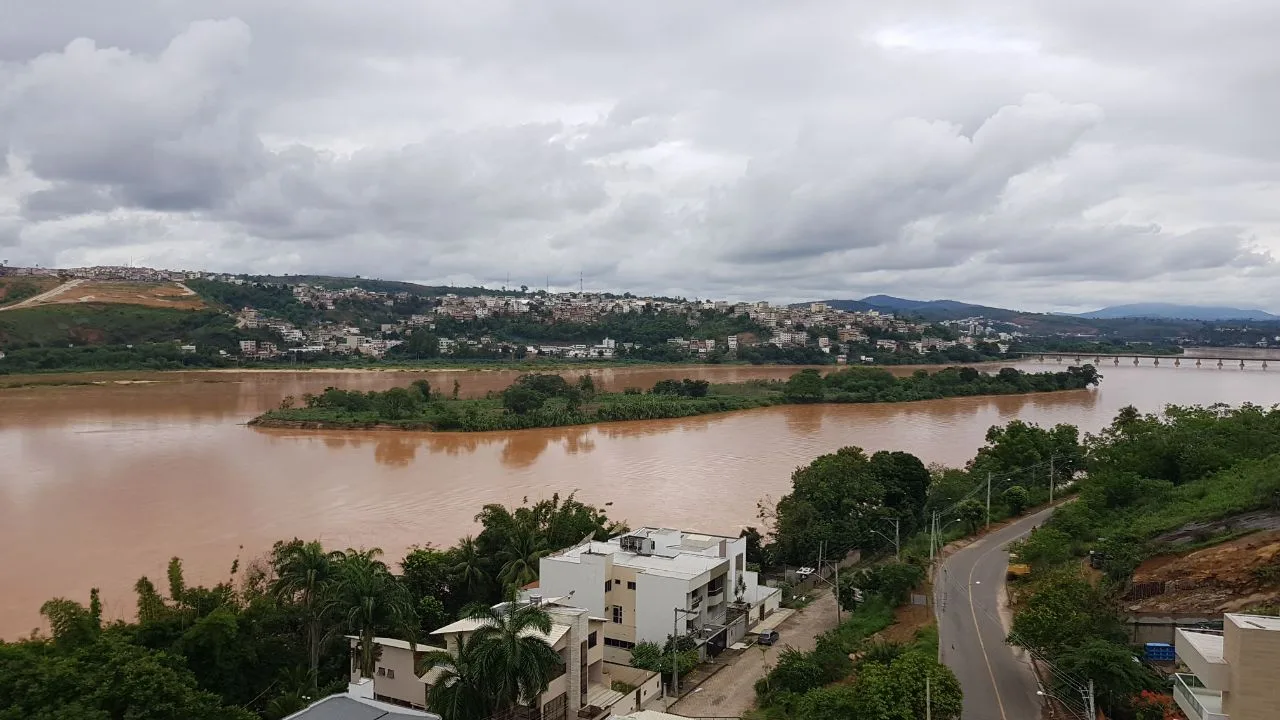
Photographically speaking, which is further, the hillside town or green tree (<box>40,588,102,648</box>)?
the hillside town

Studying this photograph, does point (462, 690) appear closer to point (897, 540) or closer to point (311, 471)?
point (897, 540)

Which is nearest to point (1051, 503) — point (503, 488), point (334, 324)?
point (503, 488)

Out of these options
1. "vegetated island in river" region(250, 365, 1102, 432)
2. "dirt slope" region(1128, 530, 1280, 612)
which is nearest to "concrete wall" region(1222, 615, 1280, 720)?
"dirt slope" region(1128, 530, 1280, 612)

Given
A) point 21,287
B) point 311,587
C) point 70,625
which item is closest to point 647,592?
point 311,587

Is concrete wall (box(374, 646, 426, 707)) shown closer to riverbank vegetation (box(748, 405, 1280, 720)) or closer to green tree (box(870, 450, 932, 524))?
riverbank vegetation (box(748, 405, 1280, 720))

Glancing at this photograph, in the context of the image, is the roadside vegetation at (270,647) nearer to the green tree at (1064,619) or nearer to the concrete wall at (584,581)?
the concrete wall at (584,581)
